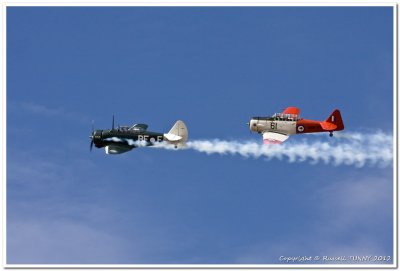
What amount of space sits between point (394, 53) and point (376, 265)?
55.0 feet

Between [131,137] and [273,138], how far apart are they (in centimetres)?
1071

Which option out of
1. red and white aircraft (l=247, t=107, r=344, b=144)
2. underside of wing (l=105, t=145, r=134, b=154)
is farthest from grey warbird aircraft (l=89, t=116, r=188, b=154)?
red and white aircraft (l=247, t=107, r=344, b=144)

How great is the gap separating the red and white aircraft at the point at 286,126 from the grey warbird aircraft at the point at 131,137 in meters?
5.96

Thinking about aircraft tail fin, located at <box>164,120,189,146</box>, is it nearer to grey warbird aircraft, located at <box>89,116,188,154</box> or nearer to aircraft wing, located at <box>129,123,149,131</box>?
grey warbird aircraft, located at <box>89,116,188,154</box>

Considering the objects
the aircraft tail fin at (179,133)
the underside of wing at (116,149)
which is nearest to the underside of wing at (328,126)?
the aircraft tail fin at (179,133)

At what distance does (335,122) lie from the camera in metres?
78.9

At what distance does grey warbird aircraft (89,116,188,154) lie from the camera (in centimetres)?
7800

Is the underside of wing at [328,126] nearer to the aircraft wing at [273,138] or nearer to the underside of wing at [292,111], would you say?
the aircraft wing at [273,138]

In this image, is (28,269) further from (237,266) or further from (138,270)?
(237,266)

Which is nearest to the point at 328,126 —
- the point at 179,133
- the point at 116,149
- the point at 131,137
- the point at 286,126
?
the point at 286,126

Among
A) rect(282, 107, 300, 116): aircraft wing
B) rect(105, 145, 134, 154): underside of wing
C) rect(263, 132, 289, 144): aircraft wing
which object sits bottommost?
rect(105, 145, 134, 154): underside of wing

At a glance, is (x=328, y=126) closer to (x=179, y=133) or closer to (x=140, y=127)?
(x=179, y=133)

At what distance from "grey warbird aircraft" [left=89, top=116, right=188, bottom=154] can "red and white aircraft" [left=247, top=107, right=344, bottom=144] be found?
5963 mm

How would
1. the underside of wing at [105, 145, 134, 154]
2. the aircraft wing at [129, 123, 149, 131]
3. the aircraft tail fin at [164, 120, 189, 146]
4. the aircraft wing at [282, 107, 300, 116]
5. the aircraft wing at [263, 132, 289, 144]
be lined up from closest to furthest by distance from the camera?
the aircraft tail fin at [164, 120, 189, 146]
the underside of wing at [105, 145, 134, 154]
the aircraft wing at [263, 132, 289, 144]
the aircraft wing at [129, 123, 149, 131]
the aircraft wing at [282, 107, 300, 116]
